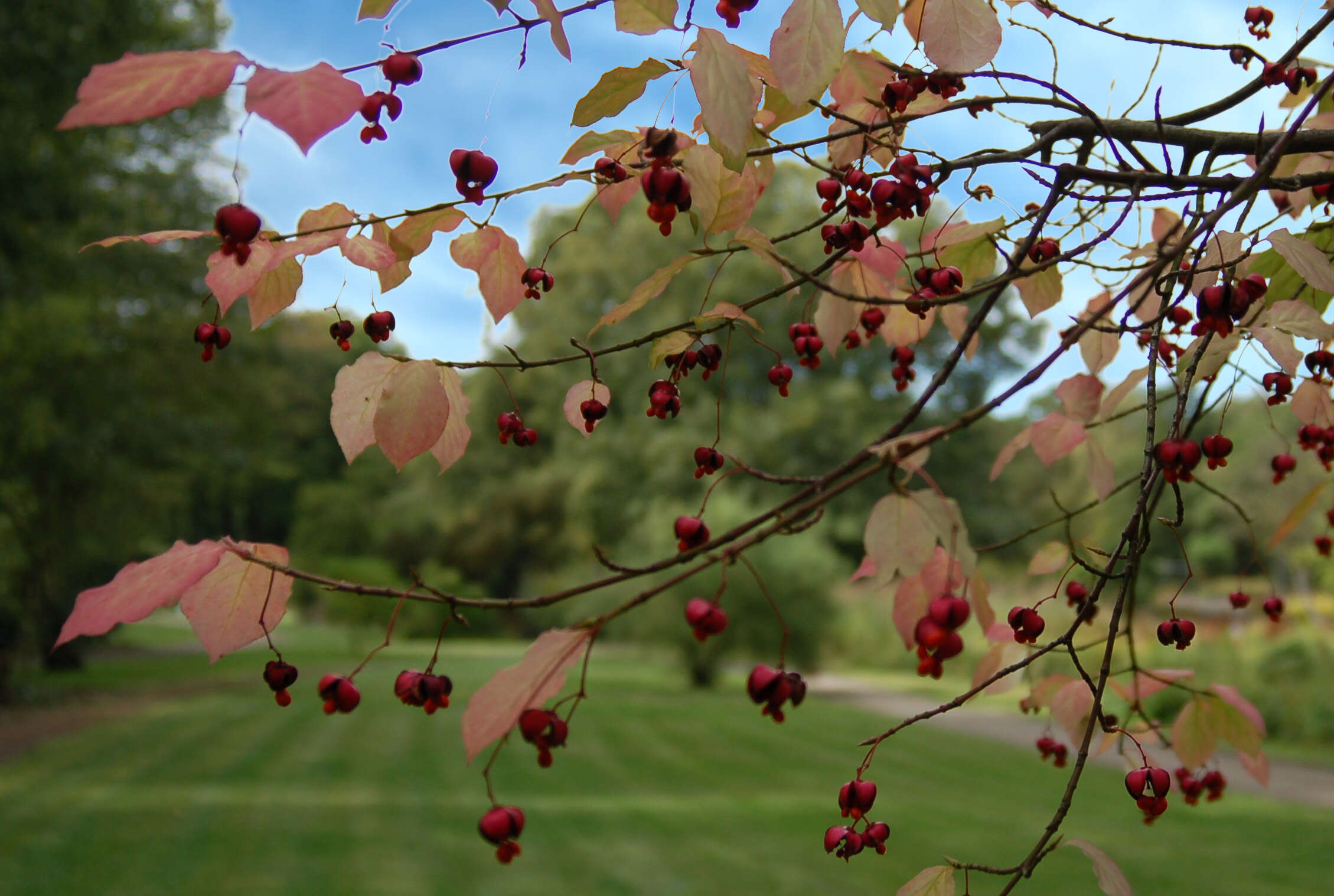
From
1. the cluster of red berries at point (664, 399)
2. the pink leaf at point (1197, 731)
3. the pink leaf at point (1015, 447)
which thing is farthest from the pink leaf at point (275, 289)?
the pink leaf at point (1197, 731)

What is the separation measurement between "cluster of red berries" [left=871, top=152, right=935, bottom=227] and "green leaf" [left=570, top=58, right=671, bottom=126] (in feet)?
0.80

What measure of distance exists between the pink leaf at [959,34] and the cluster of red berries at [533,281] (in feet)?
1.54

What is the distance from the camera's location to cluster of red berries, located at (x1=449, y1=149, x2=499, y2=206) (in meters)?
0.87

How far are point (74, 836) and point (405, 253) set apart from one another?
5.85m

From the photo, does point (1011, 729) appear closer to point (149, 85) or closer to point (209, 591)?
point (209, 591)

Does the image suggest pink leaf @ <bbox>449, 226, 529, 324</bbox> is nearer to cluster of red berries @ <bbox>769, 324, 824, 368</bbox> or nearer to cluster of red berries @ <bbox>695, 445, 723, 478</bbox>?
cluster of red berries @ <bbox>695, 445, 723, 478</bbox>

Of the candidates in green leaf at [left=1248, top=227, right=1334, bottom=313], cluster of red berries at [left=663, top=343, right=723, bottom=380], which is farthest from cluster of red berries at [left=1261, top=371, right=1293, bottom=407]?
cluster of red berries at [left=663, top=343, right=723, bottom=380]

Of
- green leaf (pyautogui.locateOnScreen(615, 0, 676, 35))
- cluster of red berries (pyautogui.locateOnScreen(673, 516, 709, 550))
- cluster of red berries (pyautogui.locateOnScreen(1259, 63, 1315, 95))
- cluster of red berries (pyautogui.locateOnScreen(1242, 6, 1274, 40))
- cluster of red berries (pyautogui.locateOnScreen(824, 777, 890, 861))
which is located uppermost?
cluster of red berries (pyautogui.locateOnScreen(1242, 6, 1274, 40))

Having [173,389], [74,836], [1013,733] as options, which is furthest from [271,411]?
[1013,733]

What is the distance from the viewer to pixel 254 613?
2.64 feet

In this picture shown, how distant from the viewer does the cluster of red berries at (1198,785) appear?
4.41 ft

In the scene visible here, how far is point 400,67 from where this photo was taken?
32.8 inches

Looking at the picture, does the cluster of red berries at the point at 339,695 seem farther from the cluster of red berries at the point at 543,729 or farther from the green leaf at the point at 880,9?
the green leaf at the point at 880,9

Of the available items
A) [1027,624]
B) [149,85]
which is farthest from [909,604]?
[149,85]
